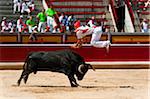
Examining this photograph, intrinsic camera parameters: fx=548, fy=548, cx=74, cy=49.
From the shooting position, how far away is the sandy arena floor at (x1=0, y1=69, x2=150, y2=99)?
787cm

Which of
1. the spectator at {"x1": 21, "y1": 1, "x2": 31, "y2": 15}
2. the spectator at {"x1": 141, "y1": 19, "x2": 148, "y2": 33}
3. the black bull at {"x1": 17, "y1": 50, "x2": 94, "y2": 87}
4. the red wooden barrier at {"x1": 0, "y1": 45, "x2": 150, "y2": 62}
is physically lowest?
the red wooden barrier at {"x1": 0, "y1": 45, "x2": 150, "y2": 62}

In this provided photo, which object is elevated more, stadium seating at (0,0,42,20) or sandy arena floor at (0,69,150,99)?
stadium seating at (0,0,42,20)

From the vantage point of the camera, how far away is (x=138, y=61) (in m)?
14.6

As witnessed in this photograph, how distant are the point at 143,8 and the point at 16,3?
4.47m

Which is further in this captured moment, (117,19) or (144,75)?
(117,19)

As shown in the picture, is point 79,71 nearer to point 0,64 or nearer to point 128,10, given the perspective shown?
point 0,64

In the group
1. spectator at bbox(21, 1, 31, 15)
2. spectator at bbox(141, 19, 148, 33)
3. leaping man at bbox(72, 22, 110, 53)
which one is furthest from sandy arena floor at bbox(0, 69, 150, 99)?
spectator at bbox(21, 1, 31, 15)

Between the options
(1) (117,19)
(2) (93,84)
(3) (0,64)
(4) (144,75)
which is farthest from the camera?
(1) (117,19)

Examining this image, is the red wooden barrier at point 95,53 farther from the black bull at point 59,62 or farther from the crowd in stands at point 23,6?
the black bull at point 59,62

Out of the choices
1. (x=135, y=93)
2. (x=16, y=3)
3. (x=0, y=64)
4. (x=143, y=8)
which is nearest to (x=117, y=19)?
(x=143, y=8)

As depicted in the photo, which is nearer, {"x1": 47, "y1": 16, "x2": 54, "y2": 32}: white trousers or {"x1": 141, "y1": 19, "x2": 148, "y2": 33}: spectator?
{"x1": 47, "y1": 16, "x2": 54, "y2": 32}: white trousers

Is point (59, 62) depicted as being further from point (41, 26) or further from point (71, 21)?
point (71, 21)

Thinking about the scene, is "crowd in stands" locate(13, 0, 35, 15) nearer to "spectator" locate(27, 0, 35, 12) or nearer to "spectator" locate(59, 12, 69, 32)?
"spectator" locate(27, 0, 35, 12)

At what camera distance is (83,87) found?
9.12 meters
